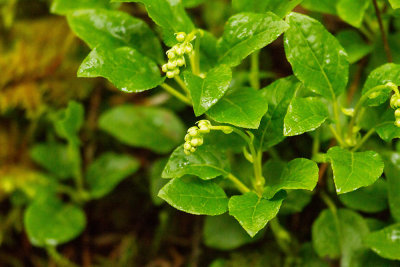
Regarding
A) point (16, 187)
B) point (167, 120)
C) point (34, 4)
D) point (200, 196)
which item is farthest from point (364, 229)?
point (34, 4)

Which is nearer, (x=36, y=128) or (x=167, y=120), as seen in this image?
(x=167, y=120)

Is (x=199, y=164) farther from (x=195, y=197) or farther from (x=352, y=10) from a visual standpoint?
(x=352, y=10)

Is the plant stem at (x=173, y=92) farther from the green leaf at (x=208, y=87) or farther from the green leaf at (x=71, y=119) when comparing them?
the green leaf at (x=71, y=119)

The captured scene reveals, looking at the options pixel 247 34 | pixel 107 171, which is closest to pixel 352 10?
pixel 247 34

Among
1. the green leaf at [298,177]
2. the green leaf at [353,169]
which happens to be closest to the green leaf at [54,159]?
the green leaf at [298,177]

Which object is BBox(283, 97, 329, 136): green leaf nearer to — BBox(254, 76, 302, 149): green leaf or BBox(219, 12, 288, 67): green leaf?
BBox(254, 76, 302, 149): green leaf

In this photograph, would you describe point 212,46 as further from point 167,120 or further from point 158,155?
point 158,155
